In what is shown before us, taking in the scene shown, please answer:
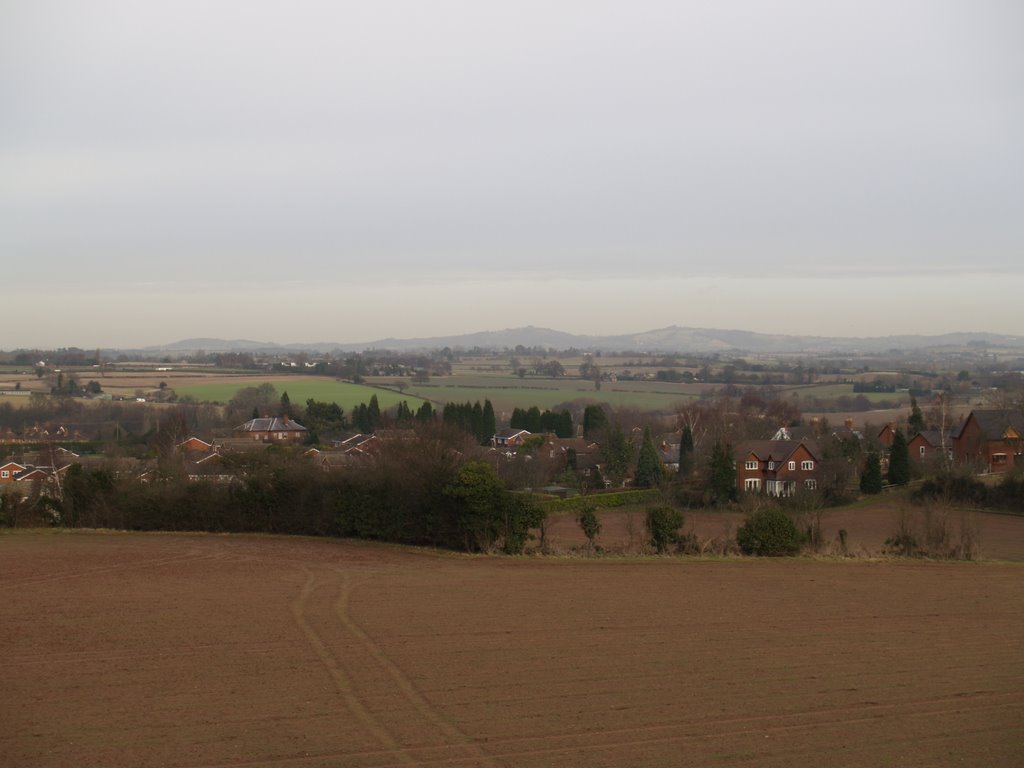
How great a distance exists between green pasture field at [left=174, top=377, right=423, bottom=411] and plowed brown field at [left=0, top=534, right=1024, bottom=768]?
194 ft

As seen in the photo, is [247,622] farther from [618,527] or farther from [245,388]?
[245,388]

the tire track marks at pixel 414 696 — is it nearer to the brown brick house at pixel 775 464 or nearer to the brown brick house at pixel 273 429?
the brown brick house at pixel 775 464

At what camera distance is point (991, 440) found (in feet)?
145

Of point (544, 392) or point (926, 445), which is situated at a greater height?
point (926, 445)

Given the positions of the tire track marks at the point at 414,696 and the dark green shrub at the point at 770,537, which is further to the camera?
the dark green shrub at the point at 770,537

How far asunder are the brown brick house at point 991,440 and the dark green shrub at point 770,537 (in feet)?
71.5

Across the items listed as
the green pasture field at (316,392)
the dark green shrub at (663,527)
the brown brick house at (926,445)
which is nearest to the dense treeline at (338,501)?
the dark green shrub at (663,527)

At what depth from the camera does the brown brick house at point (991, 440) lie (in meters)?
44.2

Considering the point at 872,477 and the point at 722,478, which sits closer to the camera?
the point at 722,478

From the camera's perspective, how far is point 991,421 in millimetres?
45531

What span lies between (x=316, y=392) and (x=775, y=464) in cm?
5682

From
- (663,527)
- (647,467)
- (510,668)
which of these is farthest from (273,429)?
(510,668)

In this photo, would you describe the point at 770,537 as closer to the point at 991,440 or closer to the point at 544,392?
the point at 991,440

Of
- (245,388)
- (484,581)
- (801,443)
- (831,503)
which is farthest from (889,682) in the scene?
(245,388)
